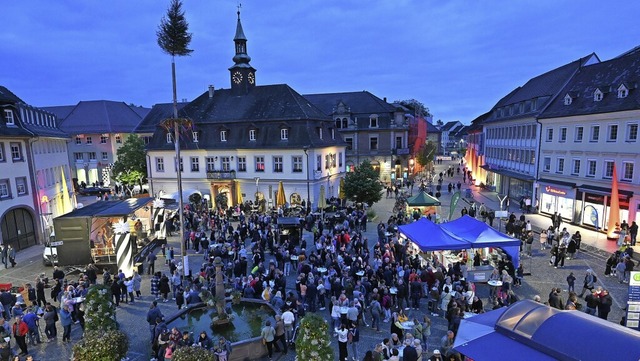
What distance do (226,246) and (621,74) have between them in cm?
2956

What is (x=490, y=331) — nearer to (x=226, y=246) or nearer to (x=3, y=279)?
(x=226, y=246)

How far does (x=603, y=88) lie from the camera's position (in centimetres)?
2658

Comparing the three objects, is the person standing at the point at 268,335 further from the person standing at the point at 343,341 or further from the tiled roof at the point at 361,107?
the tiled roof at the point at 361,107

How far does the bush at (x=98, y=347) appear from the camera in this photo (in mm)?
9266

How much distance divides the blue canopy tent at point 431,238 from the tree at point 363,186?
41.8ft

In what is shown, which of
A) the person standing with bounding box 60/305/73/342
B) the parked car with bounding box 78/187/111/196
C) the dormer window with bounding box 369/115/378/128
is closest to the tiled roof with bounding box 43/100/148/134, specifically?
the parked car with bounding box 78/187/111/196

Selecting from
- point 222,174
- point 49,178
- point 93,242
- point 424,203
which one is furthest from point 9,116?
point 424,203

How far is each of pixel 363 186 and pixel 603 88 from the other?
1860 centimetres

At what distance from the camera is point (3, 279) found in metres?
19.5

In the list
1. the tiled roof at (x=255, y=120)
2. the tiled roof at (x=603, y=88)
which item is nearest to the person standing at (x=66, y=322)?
the tiled roof at (x=255, y=120)

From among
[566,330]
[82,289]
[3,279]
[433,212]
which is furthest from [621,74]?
[3,279]

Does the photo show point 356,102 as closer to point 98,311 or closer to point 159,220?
point 159,220

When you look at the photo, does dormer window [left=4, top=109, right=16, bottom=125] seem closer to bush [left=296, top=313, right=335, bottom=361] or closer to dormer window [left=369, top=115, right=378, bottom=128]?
bush [left=296, top=313, right=335, bottom=361]

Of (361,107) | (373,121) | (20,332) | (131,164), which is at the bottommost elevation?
(20,332)
